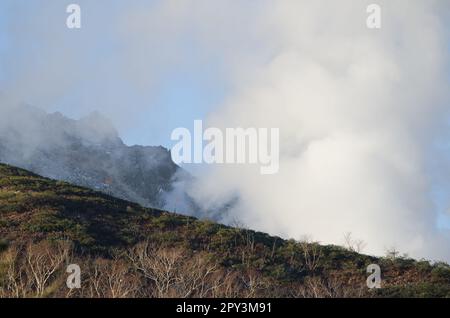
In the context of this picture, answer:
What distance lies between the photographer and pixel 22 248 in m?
47.9

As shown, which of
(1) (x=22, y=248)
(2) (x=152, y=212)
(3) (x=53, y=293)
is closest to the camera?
(3) (x=53, y=293)

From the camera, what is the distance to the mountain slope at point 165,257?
138 feet

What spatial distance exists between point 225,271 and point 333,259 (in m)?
14.1

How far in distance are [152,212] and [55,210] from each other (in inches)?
478

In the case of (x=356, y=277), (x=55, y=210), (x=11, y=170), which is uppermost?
(x=11, y=170)

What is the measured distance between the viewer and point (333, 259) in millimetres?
57750

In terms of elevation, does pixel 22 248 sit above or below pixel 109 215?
below

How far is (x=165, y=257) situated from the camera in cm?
4725

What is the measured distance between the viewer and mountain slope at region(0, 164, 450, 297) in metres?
42.0

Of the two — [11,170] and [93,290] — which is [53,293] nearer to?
[93,290]

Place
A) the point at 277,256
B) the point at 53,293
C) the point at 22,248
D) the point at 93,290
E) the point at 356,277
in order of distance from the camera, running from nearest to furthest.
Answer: the point at 53,293 → the point at 93,290 → the point at 22,248 → the point at 356,277 → the point at 277,256

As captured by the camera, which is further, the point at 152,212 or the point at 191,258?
the point at 152,212
